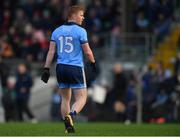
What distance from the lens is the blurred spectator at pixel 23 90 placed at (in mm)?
28688

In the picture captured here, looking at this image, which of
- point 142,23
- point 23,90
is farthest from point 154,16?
point 23,90

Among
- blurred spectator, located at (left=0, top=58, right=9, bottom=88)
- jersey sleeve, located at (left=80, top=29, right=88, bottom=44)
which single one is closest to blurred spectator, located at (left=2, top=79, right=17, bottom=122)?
blurred spectator, located at (left=0, top=58, right=9, bottom=88)

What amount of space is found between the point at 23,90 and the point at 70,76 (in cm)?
1187

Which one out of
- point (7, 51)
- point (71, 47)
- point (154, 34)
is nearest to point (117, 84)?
point (154, 34)

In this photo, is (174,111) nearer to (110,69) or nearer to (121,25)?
(110,69)

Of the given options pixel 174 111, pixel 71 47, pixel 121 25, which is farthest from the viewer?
pixel 121 25

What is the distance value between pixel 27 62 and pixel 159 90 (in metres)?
5.44

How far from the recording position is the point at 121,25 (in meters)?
A: 34.1

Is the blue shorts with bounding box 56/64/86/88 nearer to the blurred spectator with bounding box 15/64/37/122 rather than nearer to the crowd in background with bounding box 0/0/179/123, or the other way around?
the crowd in background with bounding box 0/0/179/123

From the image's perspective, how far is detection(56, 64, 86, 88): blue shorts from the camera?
55.8ft

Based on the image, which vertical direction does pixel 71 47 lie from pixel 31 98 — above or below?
above

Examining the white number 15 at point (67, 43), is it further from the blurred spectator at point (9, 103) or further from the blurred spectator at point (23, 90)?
the blurred spectator at point (9, 103)

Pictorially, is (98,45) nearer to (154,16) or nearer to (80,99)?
(154,16)

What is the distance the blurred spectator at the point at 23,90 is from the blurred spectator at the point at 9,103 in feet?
1.47
